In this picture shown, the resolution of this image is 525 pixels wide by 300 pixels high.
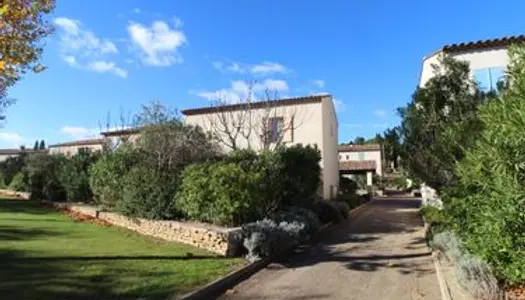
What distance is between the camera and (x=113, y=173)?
17250 millimetres

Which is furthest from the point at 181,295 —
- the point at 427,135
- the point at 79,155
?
the point at 79,155

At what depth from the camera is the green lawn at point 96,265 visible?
731cm

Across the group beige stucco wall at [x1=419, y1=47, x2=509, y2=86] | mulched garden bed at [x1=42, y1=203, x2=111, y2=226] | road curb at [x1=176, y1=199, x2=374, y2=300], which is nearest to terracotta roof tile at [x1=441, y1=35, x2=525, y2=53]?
beige stucco wall at [x1=419, y1=47, x2=509, y2=86]

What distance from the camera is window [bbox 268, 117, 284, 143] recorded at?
2389 cm

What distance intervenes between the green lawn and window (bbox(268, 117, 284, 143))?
37.4ft

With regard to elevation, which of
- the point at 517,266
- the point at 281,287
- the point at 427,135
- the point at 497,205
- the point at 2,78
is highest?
the point at 2,78

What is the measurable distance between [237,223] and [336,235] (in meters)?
4.41

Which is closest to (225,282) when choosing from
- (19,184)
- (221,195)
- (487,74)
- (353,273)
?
(353,273)

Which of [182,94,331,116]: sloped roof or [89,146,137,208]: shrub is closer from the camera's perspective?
[89,146,137,208]: shrub

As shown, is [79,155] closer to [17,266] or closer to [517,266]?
[17,266]

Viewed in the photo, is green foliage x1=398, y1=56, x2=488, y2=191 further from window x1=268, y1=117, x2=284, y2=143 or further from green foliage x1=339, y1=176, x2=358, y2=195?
green foliage x1=339, y1=176, x2=358, y2=195

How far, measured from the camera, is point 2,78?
10930 mm

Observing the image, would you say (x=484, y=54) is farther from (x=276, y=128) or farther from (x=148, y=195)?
(x=148, y=195)

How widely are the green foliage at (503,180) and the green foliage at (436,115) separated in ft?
13.6
